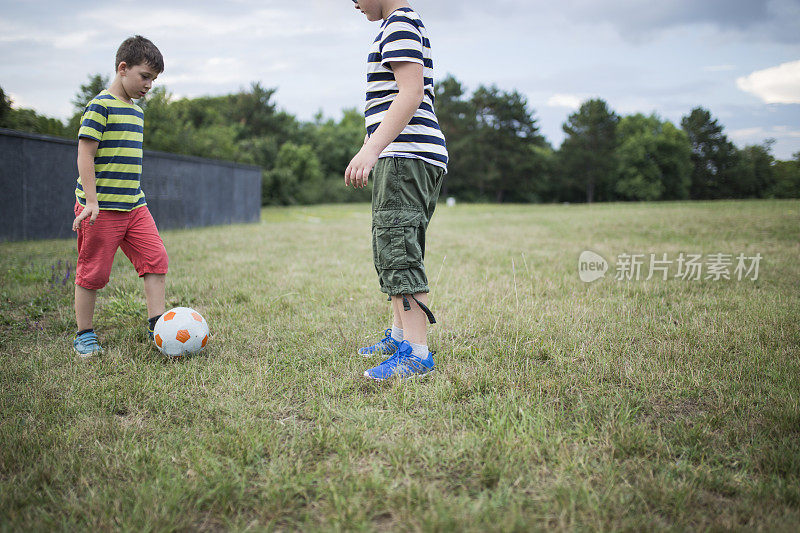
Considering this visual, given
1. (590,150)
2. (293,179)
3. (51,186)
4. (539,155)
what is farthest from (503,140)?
(51,186)

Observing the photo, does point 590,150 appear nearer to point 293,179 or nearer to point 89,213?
point 293,179

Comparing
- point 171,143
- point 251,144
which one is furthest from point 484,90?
point 171,143

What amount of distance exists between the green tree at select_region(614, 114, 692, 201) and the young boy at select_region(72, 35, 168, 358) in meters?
55.7

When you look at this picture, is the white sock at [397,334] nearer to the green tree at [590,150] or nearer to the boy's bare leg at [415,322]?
A: the boy's bare leg at [415,322]

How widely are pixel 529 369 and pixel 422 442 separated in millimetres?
972

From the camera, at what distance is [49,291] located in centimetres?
432

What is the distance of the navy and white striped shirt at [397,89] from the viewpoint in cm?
225

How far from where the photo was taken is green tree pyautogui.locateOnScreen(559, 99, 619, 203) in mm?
51094

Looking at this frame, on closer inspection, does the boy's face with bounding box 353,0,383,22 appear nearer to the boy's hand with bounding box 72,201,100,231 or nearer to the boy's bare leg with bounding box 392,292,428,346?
the boy's bare leg with bounding box 392,292,428,346

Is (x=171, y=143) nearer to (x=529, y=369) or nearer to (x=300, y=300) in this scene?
(x=300, y=300)

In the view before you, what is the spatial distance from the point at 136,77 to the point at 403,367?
2.37 meters

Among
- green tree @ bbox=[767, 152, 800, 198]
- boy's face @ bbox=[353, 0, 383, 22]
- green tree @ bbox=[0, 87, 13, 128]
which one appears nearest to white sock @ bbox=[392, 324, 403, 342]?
boy's face @ bbox=[353, 0, 383, 22]

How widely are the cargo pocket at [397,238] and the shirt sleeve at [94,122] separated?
5.85ft

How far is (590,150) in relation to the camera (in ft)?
170
